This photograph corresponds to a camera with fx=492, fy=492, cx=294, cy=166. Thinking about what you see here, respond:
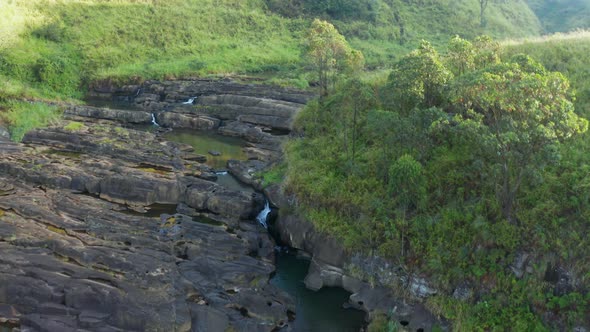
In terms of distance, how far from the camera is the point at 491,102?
76.8 ft

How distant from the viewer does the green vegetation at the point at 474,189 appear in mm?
23047

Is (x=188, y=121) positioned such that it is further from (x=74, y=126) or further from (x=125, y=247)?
(x=125, y=247)

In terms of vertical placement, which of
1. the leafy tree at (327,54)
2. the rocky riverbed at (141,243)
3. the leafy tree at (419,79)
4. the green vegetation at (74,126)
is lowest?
the green vegetation at (74,126)

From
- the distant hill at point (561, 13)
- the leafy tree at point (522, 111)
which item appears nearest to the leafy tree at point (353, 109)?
the leafy tree at point (522, 111)

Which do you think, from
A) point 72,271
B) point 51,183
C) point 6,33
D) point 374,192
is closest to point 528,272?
point 374,192

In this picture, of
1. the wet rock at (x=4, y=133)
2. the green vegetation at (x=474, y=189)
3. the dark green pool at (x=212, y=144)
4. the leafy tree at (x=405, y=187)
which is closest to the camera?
the green vegetation at (x=474, y=189)

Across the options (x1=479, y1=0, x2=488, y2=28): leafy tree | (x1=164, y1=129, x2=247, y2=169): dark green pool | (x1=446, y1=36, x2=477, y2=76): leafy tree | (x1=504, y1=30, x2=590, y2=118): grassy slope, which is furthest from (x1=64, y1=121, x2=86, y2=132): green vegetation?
(x1=479, y1=0, x2=488, y2=28): leafy tree

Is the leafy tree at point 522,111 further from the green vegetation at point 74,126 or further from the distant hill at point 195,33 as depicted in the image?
the distant hill at point 195,33

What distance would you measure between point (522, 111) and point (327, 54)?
2772 centimetres

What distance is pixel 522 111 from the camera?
22781mm

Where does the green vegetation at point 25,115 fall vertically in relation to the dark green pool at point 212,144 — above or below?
above

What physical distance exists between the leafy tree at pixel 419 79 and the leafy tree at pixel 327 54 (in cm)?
1331

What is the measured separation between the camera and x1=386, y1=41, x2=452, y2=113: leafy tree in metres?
31.7

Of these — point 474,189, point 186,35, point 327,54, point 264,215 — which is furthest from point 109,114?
point 474,189
